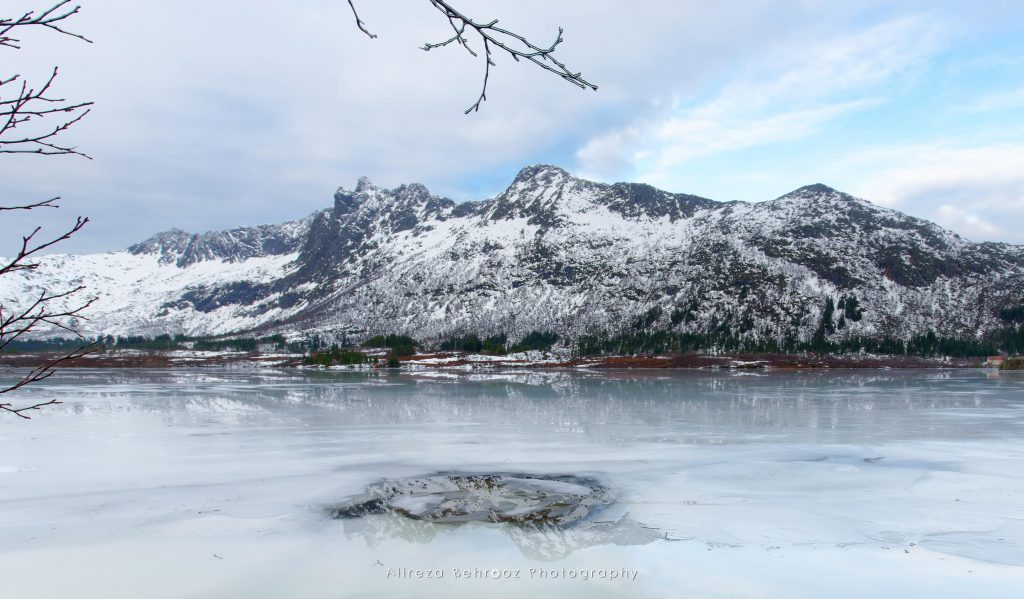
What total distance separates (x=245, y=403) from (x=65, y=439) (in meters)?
19.3

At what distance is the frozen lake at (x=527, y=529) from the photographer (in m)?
10.8

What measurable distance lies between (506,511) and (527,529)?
1363mm

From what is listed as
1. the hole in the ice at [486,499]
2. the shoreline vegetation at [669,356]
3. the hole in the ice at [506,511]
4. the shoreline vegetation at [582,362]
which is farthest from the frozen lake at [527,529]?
the shoreline vegetation at [669,356]

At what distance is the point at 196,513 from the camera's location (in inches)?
584

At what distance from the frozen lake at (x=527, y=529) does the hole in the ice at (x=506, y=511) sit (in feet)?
0.42

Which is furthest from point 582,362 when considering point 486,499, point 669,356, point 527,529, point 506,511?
point 527,529

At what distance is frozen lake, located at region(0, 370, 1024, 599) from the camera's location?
10.8 m

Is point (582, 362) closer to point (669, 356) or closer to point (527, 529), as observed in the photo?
point (669, 356)

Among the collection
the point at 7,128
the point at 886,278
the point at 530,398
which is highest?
the point at 886,278

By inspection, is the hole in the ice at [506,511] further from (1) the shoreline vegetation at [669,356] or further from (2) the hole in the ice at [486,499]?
(1) the shoreline vegetation at [669,356]

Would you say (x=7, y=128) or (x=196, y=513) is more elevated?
(x=7, y=128)

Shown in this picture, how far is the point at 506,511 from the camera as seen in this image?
1485cm

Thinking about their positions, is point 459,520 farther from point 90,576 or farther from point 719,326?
point 719,326

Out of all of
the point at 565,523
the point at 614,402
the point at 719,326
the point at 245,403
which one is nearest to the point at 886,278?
the point at 719,326
